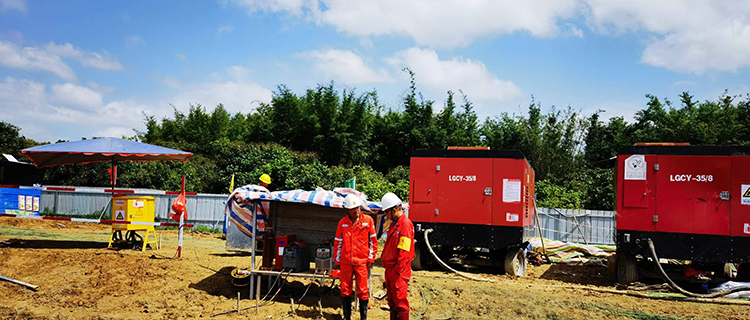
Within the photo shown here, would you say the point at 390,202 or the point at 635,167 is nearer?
the point at 390,202

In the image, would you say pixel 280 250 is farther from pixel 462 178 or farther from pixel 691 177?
pixel 691 177

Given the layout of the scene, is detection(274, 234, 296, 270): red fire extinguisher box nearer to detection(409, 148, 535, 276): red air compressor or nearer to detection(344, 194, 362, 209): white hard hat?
detection(344, 194, 362, 209): white hard hat

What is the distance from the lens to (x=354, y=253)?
8055mm

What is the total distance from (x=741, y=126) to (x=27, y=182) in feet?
120

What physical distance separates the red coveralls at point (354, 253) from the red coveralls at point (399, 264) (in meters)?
0.51

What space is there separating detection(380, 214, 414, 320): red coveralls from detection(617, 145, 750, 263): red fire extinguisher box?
21.1ft

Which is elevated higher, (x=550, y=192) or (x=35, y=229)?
(x=550, y=192)

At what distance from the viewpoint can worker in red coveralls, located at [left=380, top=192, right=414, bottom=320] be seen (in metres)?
7.52

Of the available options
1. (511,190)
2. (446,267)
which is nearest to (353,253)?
(446,267)

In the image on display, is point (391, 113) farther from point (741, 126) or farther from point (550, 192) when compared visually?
point (741, 126)

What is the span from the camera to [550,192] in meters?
27.2

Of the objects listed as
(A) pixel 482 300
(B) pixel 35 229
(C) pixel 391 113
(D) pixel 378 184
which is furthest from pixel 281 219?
(C) pixel 391 113

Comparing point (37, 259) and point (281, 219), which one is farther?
point (37, 259)

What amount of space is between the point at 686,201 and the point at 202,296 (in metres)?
9.70
